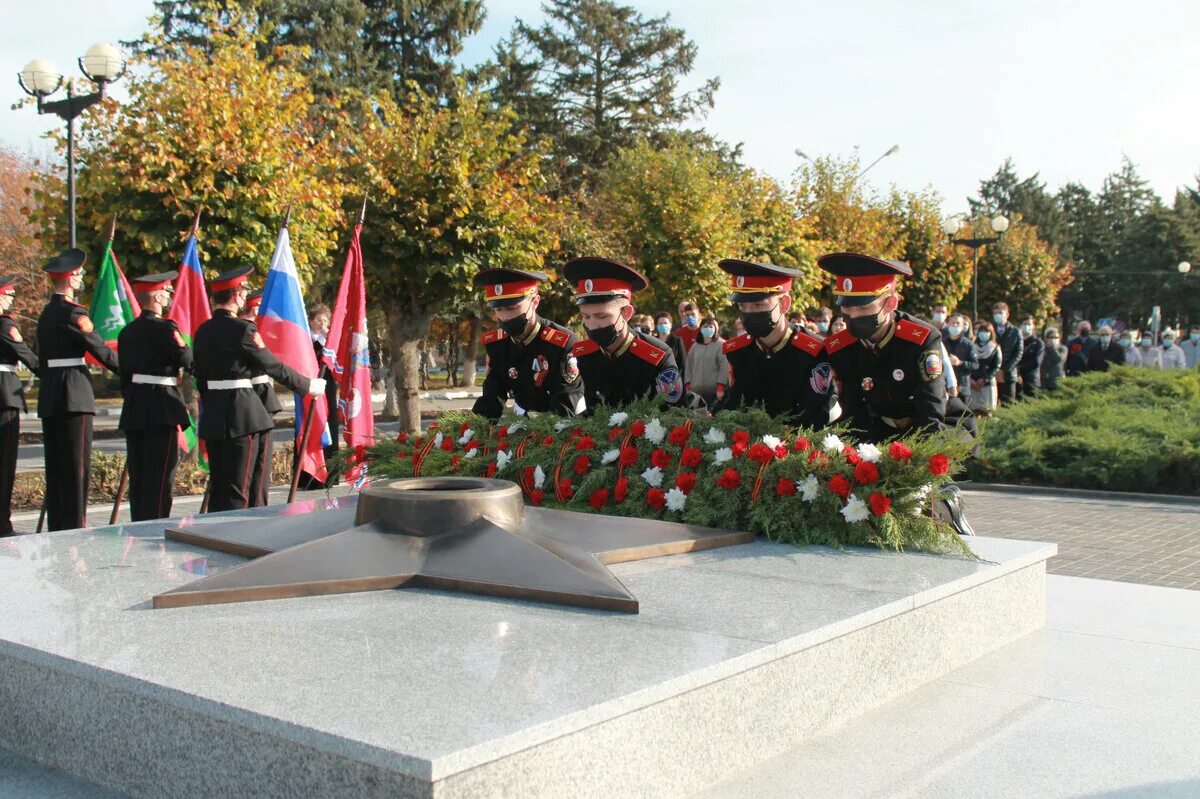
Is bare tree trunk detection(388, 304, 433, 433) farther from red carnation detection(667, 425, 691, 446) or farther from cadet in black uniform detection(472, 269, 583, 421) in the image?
red carnation detection(667, 425, 691, 446)

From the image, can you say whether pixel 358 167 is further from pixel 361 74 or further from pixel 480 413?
pixel 361 74

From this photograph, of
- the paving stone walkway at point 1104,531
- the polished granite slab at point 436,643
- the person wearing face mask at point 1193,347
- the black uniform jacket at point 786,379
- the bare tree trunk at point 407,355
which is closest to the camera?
the polished granite slab at point 436,643

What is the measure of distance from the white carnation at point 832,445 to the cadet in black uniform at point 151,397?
16.4ft

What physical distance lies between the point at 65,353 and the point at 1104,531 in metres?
8.67

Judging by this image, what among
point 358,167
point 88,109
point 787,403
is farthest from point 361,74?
point 787,403

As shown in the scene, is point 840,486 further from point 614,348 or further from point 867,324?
point 614,348

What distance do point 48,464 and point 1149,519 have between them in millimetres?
9654

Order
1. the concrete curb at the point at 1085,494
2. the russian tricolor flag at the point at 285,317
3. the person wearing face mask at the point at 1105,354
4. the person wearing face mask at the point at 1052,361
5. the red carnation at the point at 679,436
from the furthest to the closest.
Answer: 1. the person wearing face mask at the point at 1105,354
2. the person wearing face mask at the point at 1052,361
3. the concrete curb at the point at 1085,494
4. the russian tricolor flag at the point at 285,317
5. the red carnation at the point at 679,436

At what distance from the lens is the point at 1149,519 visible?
10.4 meters

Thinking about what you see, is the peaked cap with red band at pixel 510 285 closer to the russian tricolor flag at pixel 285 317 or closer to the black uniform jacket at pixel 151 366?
the russian tricolor flag at pixel 285 317

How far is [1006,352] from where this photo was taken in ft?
57.1

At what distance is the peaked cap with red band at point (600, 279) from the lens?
6617 mm

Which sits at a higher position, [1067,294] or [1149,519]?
[1067,294]

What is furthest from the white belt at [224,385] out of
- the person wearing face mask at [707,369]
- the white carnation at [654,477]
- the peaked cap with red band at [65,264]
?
the person wearing face mask at [707,369]
